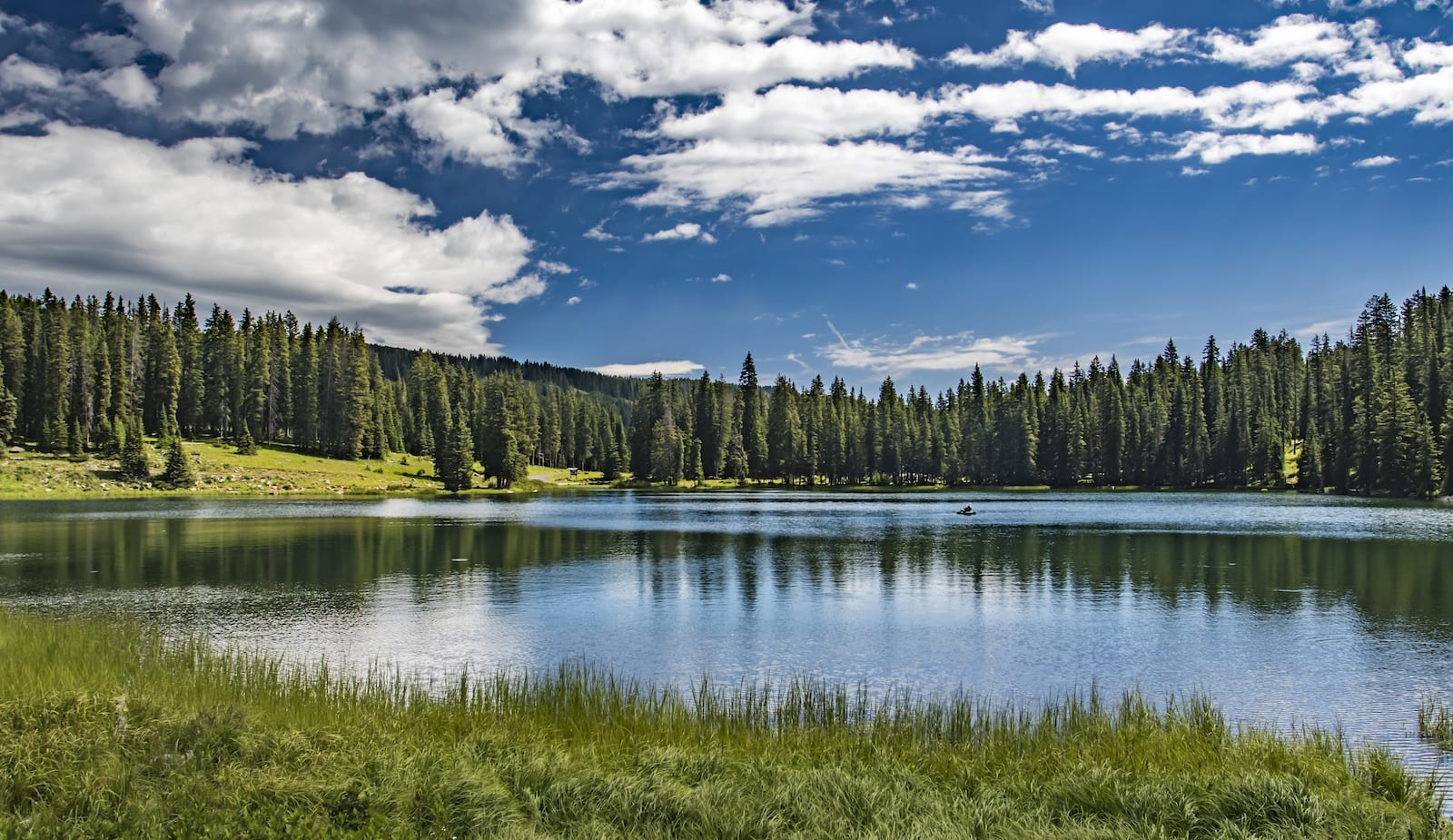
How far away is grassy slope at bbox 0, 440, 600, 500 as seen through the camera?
10206 cm

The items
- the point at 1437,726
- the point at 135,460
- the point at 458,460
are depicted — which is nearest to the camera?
the point at 1437,726

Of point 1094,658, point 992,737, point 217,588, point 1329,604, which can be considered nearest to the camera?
point 992,737

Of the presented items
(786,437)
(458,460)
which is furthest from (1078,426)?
(458,460)

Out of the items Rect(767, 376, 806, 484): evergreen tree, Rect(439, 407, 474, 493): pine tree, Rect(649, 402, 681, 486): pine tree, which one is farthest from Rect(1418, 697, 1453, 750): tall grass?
Rect(767, 376, 806, 484): evergreen tree

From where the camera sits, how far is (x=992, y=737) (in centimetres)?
1500

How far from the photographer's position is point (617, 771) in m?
12.5

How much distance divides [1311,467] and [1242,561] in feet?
347

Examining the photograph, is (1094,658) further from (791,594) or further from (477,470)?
(477,470)

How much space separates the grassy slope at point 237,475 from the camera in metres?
102

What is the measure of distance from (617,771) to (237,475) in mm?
121509

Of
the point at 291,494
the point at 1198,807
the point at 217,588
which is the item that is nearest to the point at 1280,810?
the point at 1198,807

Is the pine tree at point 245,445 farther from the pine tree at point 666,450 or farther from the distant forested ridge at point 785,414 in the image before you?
the pine tree at point 666,450

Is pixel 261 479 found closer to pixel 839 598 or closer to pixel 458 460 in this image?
pixel 458 460

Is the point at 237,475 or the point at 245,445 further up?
the point at 245,445
